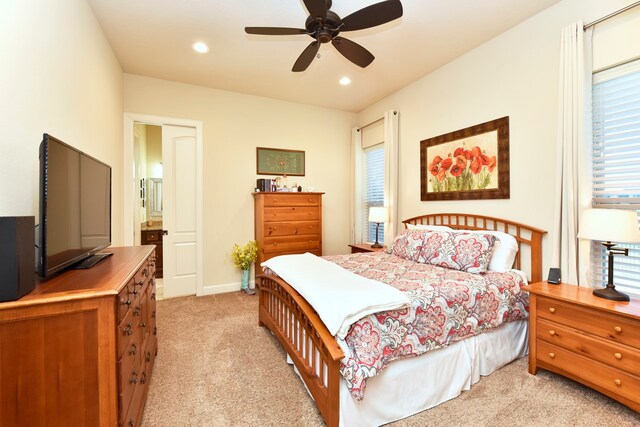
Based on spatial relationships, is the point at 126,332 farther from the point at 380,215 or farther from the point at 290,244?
the point at 380,215

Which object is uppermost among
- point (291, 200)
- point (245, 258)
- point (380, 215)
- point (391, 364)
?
point (291, 200)

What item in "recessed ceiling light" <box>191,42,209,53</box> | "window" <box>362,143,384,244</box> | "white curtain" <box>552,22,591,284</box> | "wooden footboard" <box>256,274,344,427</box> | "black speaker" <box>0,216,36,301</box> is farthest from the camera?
"window" <box>362,143,384,244</box>

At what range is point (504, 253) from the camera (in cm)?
262

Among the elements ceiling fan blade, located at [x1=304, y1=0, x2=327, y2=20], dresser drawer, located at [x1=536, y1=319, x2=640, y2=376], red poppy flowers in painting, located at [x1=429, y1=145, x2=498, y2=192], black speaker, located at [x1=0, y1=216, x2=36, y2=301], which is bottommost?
dresser drawer, located at [x1=536, y1=319, x2=640, y2=376]

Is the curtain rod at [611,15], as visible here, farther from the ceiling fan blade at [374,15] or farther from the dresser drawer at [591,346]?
the dresser drawer at [591,346]

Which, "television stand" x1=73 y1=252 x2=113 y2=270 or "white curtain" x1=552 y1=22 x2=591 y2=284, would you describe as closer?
"television stand" x1=73 y1=252 x2=113 y2=270

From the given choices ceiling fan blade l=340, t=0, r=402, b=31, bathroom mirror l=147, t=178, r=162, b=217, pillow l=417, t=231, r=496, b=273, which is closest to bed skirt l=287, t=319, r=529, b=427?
pillow l=417, t=231, r=496, b=273

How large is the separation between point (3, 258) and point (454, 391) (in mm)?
2481

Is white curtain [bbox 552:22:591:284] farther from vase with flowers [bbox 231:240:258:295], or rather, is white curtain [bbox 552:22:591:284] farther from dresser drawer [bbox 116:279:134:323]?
vase with flowers [bbox 231:240:258:295]

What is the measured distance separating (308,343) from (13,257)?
1577 millimetres

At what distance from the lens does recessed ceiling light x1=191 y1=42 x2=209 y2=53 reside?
2979mm

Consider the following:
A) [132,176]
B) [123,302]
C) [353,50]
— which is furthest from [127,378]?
[132,176]

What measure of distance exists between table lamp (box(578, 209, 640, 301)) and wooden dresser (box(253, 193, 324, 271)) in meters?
3.07

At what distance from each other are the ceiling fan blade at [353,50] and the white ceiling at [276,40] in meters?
0.36
